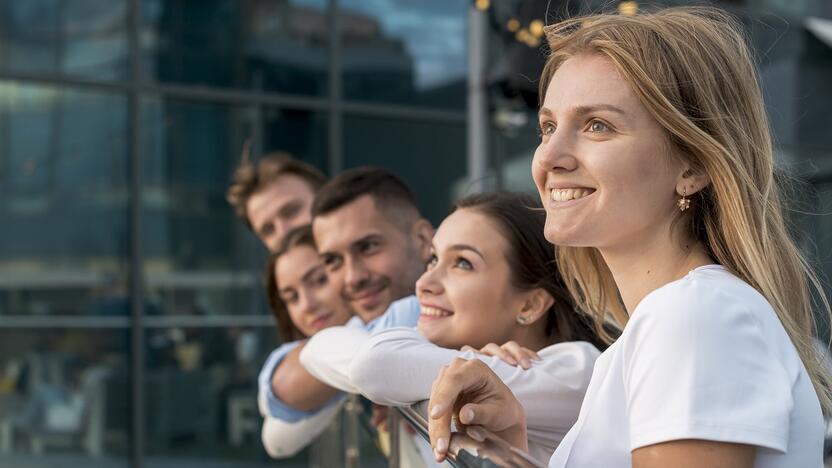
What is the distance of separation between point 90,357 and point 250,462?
56.9 inches

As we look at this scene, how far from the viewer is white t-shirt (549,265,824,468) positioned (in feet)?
3.86

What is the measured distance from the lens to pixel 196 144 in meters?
8.30

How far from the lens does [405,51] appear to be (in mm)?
9148

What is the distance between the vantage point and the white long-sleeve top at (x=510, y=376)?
186cm

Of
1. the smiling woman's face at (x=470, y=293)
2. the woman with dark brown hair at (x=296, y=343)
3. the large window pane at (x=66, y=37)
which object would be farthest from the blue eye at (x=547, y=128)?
the large window pane at (x=66, y=37)

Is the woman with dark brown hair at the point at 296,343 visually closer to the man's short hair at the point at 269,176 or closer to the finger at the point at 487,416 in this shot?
the man's short hair at the point at 269,176

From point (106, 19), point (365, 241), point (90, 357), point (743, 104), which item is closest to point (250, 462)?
point (90, 357)

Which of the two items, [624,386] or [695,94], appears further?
[695,94]

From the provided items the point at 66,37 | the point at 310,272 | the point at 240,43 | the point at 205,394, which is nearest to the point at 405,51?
the point at 240,43

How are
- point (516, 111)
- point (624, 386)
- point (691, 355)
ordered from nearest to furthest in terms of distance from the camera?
point (691, 355) → point (624, 386) → point (516, 111)

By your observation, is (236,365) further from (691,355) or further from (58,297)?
(691,355)

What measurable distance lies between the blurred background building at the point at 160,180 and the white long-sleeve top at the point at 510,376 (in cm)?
511

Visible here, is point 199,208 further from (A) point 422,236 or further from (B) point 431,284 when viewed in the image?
(B) point 431,284

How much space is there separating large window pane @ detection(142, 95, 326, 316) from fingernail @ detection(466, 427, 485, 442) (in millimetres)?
6943
